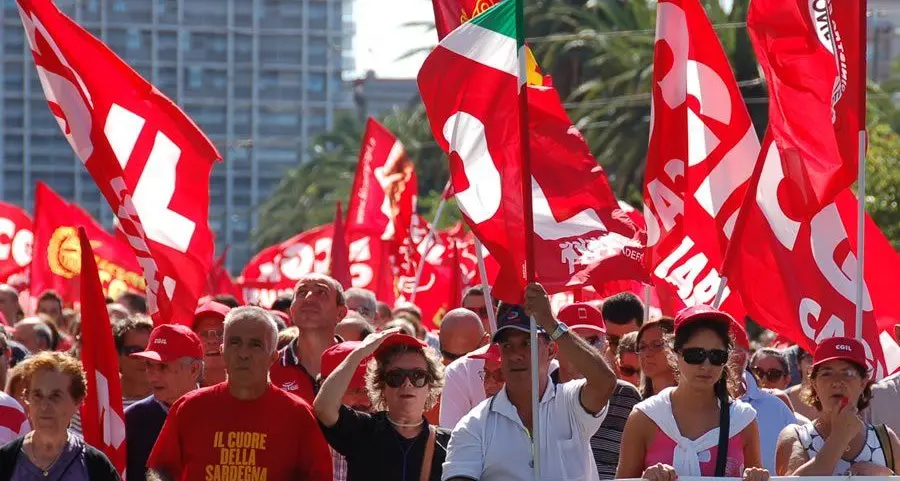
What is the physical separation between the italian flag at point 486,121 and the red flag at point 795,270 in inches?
63.4

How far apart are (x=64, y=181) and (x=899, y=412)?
113 meters

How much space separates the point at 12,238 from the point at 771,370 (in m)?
11.0

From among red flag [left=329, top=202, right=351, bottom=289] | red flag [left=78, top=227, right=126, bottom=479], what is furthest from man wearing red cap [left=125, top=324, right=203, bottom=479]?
red flag [left=329, top=202, right=351, bottom=289]

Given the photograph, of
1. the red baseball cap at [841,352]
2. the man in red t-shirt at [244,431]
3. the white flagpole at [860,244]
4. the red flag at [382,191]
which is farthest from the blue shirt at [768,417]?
the red flag at [382,191]

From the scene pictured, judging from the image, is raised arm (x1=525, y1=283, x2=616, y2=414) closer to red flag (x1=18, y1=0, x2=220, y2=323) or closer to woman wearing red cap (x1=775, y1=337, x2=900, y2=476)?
woman wearing red cap (x1=775, y1=337, x2=900, y2=476)

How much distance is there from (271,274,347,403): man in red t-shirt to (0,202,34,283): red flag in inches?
447

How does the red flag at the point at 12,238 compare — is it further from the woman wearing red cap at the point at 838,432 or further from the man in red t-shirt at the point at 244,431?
the woman wearing red cap at the point at 838,432

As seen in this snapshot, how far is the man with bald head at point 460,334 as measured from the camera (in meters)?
9.15

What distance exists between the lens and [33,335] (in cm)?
1094

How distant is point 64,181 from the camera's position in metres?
118

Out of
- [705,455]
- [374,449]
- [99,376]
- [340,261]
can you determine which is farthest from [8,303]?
[705,455]

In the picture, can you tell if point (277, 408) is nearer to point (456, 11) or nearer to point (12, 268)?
point (456, 11)

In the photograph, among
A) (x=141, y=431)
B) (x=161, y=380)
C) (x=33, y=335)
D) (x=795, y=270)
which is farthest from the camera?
(x=33, y=335)

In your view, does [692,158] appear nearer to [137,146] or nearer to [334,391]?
[137,146]
